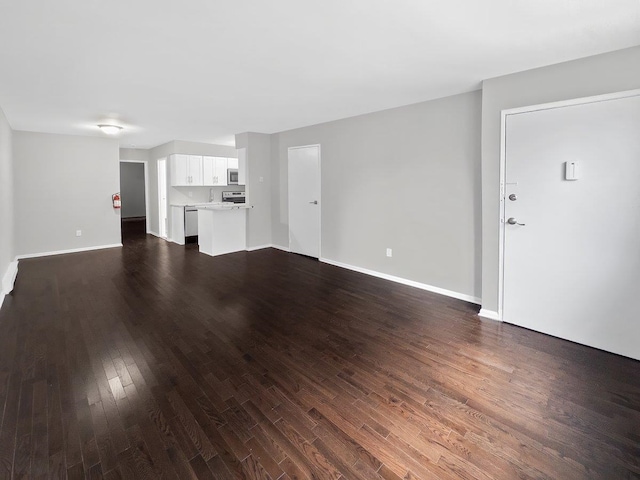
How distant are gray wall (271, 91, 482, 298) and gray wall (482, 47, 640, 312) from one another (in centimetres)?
34

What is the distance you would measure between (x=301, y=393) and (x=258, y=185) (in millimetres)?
4886

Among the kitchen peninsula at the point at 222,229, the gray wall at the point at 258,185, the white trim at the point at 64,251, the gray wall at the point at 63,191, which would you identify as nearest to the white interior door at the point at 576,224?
the gray wall at the point at 258,185

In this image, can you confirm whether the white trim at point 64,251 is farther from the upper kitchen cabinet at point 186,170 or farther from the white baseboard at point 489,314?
the white baseboard at point 489,314

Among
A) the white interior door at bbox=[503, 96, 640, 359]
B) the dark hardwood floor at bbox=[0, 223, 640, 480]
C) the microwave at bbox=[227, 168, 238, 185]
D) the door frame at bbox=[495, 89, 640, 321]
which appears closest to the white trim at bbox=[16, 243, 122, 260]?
the microwave at bbox=[227, 168, 238, 185]

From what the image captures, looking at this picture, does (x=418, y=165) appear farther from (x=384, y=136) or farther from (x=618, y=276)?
(x=618, y=276)

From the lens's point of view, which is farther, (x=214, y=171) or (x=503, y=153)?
(x=214, y=171)

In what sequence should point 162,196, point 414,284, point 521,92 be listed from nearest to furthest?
point 521,92 → point 414,284 → point 162,196

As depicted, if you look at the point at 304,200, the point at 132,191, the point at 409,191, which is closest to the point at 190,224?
the point at 304,200

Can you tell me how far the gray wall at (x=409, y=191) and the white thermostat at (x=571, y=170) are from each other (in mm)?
869

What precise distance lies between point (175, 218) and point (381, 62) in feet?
20.1

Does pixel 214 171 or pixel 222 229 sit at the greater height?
pixel 214 171

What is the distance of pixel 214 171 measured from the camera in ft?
25.7

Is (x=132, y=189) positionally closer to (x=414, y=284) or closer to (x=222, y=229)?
(x=222, y=229)

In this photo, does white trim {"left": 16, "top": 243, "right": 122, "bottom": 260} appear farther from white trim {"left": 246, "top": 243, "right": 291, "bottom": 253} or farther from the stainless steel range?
white trim {"left": 246, "top": 243, "right": 291, "bottom": 253}
